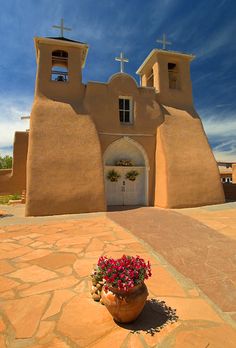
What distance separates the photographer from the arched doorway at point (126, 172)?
46.8 feet

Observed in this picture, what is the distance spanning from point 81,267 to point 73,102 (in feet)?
36.6

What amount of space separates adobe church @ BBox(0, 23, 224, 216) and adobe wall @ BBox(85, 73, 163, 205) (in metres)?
0.06

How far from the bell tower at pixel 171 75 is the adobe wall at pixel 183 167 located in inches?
57.8

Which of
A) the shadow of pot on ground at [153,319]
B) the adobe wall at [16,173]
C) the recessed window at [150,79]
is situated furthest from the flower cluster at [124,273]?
the recessed window at [150,79]

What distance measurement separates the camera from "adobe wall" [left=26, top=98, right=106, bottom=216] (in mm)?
11211

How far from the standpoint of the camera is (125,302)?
2.79 metres

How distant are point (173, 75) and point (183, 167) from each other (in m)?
8.17

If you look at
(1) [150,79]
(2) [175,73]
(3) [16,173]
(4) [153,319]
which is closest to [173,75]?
(2) [175,73]

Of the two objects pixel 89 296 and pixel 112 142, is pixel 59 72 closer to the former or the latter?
pixel 112 142

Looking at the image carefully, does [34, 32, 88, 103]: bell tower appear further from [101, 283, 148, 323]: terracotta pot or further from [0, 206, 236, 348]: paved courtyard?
[101, 283, 148, 323]: terracotta pot

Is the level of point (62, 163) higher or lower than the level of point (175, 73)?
lower

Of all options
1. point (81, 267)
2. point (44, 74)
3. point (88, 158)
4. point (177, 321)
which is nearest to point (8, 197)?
point (88, 158)

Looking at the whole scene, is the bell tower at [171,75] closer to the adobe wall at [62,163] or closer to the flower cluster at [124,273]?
the adobe wall at [62,163]

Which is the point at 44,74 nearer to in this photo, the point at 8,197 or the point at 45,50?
the point at 45,50
